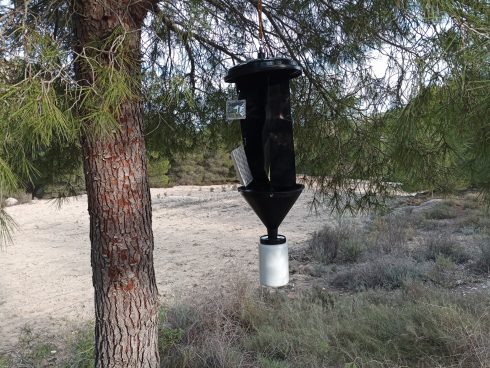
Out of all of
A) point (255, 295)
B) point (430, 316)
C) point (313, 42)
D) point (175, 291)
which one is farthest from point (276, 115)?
point (175, 291)

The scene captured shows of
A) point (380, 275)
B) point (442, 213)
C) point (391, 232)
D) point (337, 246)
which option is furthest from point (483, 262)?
point (442, 213)

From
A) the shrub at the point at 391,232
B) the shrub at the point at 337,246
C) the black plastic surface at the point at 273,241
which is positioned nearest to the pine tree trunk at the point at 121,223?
the black plastic surface at the point at 273,241

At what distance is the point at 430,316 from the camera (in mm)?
3418

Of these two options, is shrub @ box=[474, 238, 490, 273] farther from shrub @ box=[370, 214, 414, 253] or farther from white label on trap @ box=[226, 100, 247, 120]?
white label on trap @ box=[226, 100, 247, 120]

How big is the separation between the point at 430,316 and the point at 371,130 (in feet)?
5.74

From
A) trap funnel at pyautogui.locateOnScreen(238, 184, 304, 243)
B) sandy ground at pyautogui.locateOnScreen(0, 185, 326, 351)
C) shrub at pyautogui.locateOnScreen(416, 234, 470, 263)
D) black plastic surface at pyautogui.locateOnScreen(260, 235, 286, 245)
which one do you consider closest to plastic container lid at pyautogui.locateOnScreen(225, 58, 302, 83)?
trap funnel at pyautogui.locateOnScreen(238, 184, 304, 243)

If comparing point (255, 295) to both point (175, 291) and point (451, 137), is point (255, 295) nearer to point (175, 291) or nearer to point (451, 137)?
point (175, 291)

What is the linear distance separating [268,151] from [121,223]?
0.83 m

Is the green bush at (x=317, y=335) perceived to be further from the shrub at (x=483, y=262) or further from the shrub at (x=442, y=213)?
the shrub at (x=442, y=213)

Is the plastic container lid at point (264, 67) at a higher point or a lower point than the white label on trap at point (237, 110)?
higher

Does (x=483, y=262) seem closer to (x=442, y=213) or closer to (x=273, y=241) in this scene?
(x=442, y=213)

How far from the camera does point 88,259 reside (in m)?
9.16

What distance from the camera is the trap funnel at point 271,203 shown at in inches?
58.8

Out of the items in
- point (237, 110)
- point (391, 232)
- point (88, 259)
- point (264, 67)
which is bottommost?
point (88, 259)
